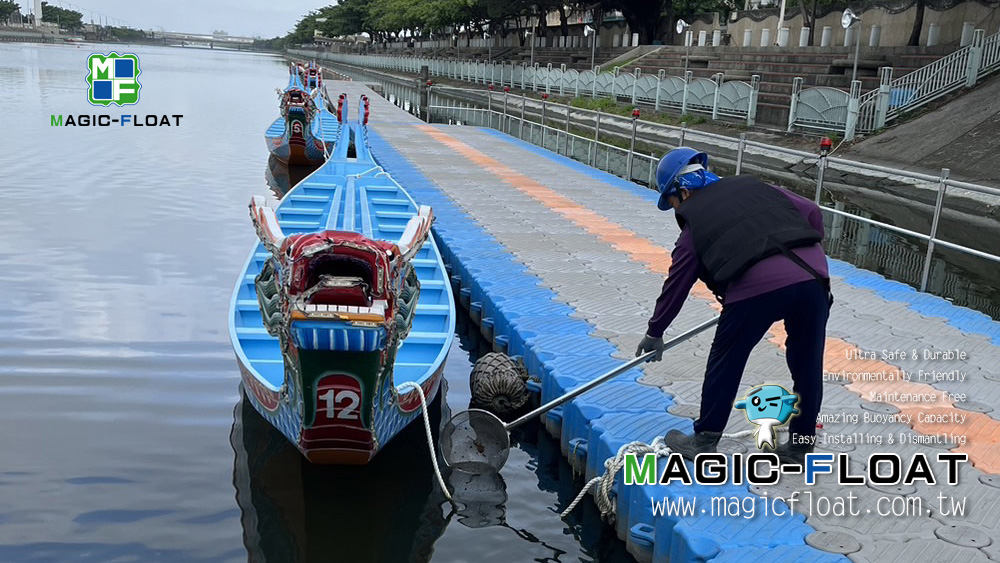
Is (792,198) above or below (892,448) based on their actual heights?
above

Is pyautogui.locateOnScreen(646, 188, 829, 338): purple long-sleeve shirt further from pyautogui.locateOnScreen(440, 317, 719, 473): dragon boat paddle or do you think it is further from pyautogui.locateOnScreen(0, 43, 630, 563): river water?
pyautogui.locateOnScreen(0, 43, 630, 563): river water

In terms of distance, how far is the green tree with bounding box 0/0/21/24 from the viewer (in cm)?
14075

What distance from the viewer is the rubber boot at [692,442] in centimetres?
504

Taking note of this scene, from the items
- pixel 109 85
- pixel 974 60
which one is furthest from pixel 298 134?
pixel 109 85

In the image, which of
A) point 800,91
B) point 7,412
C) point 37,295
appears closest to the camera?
point 7,412

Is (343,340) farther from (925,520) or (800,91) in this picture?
(800,91)

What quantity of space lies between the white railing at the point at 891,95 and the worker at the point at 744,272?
19.1m

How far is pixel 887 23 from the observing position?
33781mm

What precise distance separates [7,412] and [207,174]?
1392cm

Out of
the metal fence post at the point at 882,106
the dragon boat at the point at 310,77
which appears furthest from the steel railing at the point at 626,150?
the dragon boat at the point at 310,77

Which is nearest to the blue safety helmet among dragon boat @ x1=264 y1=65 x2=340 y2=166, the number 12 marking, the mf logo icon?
the number 12 marking

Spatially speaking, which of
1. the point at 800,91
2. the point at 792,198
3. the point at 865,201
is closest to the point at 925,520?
the point at 792,198

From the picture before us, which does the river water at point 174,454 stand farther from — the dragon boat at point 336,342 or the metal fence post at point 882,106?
the metal fence post at point 882,106

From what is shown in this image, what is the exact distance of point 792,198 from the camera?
15.9ft
